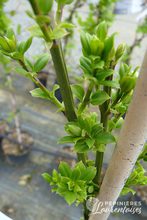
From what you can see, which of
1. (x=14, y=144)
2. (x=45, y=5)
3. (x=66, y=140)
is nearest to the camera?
(x=45, y=5)

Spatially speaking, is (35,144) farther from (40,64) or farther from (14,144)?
(40,64)

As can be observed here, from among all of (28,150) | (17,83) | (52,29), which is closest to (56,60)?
(52,29)

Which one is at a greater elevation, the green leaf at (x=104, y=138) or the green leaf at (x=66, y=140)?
the green leaf at (x=104, y=138)

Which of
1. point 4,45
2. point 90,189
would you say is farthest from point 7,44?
point 90,189

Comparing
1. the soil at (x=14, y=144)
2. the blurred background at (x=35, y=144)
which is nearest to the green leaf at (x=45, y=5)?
the blurred background at (x=35, y=144)

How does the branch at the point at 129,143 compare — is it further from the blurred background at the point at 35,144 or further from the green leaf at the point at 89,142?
the blurred background at the point at 35,144

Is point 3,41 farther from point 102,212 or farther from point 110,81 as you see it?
point 102,212
